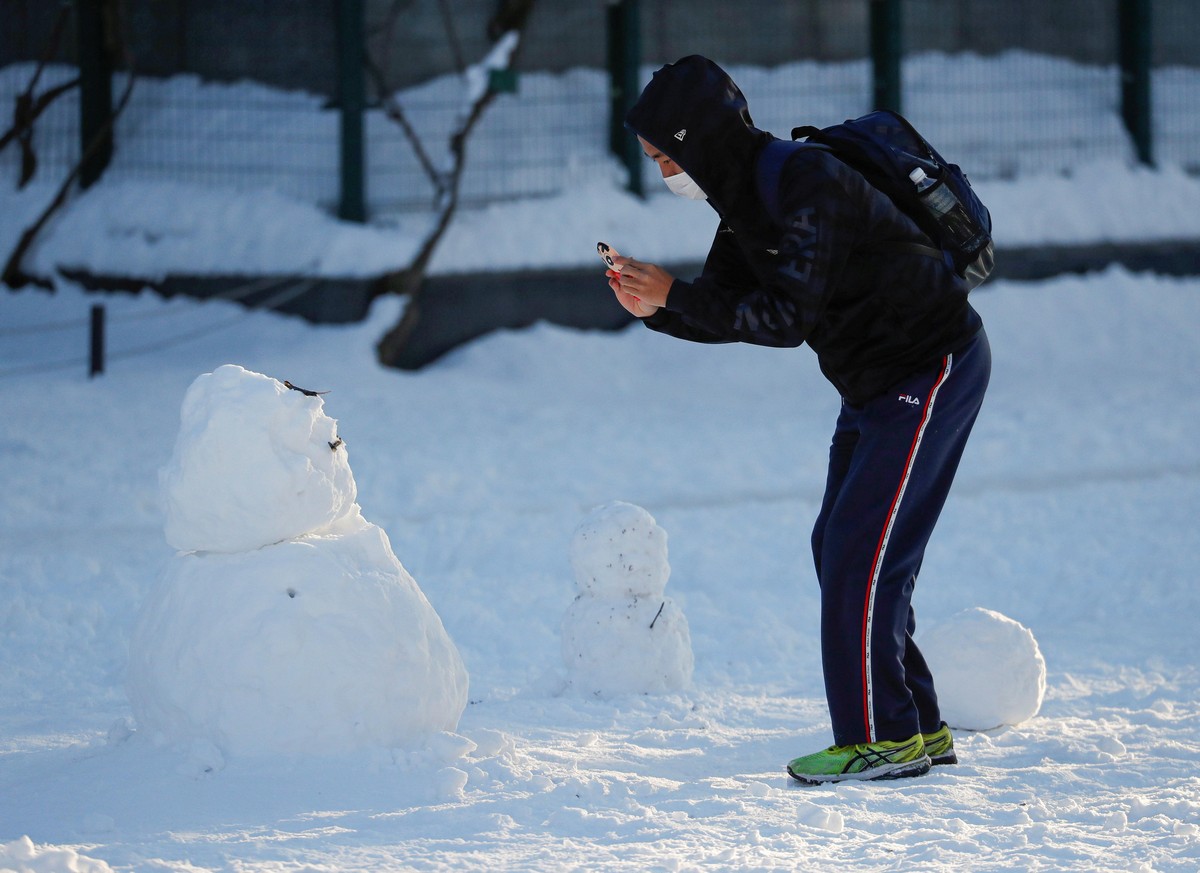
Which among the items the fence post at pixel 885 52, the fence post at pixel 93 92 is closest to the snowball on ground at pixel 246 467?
the fence post at pixel 93 92

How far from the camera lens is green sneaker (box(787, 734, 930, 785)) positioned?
3768 millimetres

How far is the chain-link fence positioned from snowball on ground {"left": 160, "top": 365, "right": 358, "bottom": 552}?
291 inches

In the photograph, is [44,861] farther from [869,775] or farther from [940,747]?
[940,747]

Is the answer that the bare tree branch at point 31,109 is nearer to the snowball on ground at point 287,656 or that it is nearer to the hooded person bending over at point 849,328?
the snowball on ground at point 287,656

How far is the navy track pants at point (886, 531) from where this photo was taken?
371 centimetres

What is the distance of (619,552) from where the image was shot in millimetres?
4844

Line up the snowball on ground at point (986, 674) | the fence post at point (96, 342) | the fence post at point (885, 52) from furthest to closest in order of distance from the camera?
the fence post at point (885, 52)
the fence post at point (96, 342)
the snowball on ground at point (986, 674)

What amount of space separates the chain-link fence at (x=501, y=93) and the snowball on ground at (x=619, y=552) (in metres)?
6.66

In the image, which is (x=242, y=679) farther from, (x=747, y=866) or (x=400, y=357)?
(x=400, y=357)

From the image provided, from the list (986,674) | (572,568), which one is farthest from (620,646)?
(986,674)

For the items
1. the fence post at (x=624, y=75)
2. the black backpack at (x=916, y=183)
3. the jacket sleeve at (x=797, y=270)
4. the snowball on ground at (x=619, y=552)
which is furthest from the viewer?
the fence post at (x=624, y=75)

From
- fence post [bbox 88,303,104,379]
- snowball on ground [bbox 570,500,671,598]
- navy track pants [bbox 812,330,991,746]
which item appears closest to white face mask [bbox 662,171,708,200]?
navy track pants [bbox 812,330,991,746]

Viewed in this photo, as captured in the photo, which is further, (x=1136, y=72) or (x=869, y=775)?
(x=1136, y=72)

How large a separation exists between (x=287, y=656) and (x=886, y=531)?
1461mm
